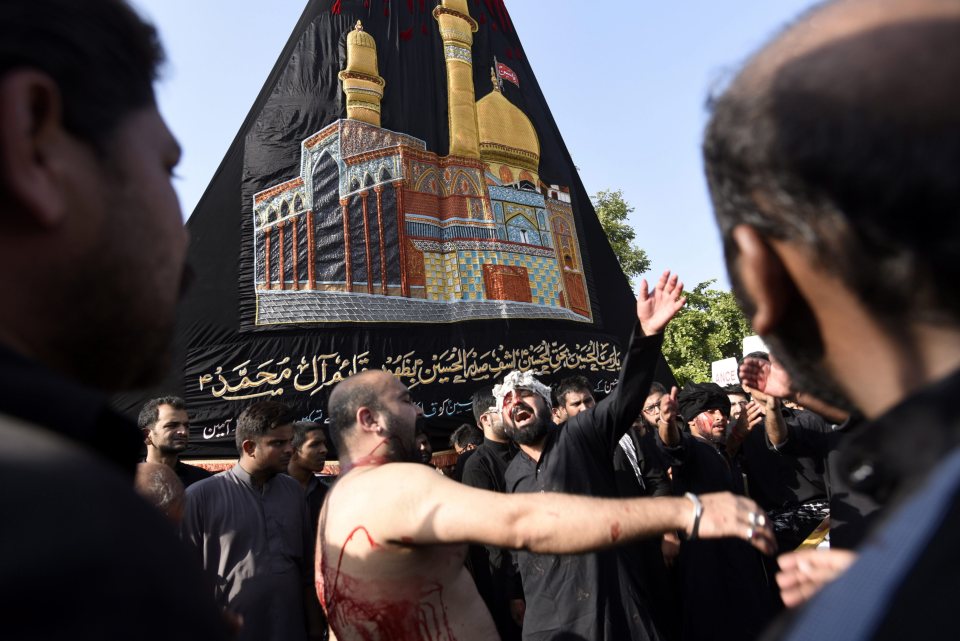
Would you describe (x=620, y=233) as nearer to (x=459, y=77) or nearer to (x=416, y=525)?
(x=459, y=77)

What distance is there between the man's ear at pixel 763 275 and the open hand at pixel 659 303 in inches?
85.0

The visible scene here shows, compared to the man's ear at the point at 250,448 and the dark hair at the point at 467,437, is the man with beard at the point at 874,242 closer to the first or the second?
the man's ear at the point at 250,448

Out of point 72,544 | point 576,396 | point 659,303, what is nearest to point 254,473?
point 576,396

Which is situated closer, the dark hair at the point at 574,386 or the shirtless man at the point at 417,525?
the shirtless man at the point at 417,525

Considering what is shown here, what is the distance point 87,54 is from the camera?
0.73 metres

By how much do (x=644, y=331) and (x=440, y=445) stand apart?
646 cm

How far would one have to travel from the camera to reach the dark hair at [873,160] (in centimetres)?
54

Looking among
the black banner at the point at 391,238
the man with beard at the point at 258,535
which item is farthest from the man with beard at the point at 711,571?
the black banner at the point at 391,238

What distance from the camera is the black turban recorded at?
5.57m

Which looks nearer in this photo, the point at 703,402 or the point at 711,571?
the point at 711,571

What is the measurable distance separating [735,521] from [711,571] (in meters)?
2.54

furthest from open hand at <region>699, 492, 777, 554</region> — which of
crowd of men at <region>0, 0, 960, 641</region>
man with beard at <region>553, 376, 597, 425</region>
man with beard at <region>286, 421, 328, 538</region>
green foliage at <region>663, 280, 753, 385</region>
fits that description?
green foliage at <region>663, 280, 753, 385</region>

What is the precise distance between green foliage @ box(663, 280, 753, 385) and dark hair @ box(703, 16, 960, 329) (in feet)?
72.8

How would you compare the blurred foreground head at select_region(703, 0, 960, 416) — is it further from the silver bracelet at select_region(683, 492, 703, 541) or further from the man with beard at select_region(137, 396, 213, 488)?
the man with beard at select_region(137, 396, 213, 488)
